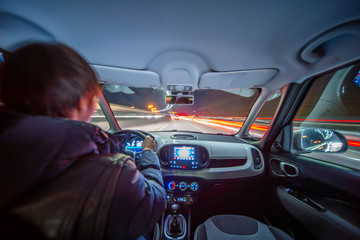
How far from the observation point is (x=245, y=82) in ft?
8.66

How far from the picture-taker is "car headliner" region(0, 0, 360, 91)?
3.99ft

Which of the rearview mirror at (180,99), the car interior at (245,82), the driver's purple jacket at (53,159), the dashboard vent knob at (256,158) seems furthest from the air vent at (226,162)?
the driver's purple jacket at (53,159)

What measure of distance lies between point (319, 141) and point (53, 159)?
9.87ft

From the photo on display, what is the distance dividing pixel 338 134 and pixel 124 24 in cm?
316

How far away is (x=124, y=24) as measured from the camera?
144 centimetres

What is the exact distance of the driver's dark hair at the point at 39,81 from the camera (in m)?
0.66

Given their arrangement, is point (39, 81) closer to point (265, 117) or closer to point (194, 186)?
point (194, 186)

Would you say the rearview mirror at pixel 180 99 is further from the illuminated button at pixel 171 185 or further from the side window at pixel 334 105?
the side window at pixel 334 105

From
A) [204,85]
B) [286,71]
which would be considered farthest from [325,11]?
[204,85]

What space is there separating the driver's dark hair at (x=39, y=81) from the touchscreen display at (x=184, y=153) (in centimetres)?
197

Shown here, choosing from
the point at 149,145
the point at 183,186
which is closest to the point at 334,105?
the point at 183,186

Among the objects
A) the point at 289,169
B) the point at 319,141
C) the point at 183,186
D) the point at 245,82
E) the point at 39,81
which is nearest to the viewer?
the point at 39,81

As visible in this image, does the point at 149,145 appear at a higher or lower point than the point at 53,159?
lower

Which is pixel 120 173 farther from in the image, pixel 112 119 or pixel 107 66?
pixel 112 119
